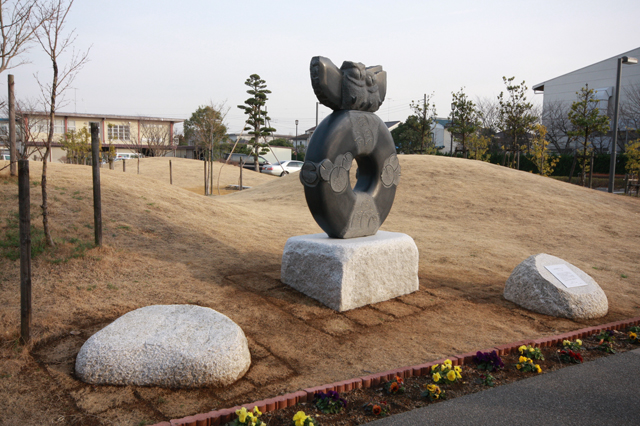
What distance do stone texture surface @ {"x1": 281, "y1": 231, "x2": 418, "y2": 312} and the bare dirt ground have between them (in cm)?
16

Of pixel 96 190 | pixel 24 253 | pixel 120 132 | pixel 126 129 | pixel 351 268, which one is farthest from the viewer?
pixel 120 132

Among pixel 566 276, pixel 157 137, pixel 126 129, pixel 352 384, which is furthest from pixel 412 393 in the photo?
pixel 126 129

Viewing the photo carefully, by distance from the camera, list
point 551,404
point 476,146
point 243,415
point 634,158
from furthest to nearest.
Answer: point 476,146, point 634,158, point 551,404, point 243,415

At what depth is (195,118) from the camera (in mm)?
48750

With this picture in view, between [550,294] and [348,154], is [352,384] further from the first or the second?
[550,294]

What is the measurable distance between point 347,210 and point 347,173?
0.48 meters

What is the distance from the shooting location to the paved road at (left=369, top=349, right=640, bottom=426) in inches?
125

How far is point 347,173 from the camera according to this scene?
5.65 metres

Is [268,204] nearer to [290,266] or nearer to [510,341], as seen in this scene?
[290,266]

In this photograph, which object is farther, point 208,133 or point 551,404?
point 208,133

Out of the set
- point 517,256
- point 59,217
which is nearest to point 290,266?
point 59,217

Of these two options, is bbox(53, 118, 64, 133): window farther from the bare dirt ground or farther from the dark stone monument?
the dark stone monument

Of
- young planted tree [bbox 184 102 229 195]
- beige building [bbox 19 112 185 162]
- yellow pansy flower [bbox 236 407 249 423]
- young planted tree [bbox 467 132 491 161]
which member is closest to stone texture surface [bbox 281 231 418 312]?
yellow pansy flower [bbox 236 407 249 423]

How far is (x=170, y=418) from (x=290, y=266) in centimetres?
287
